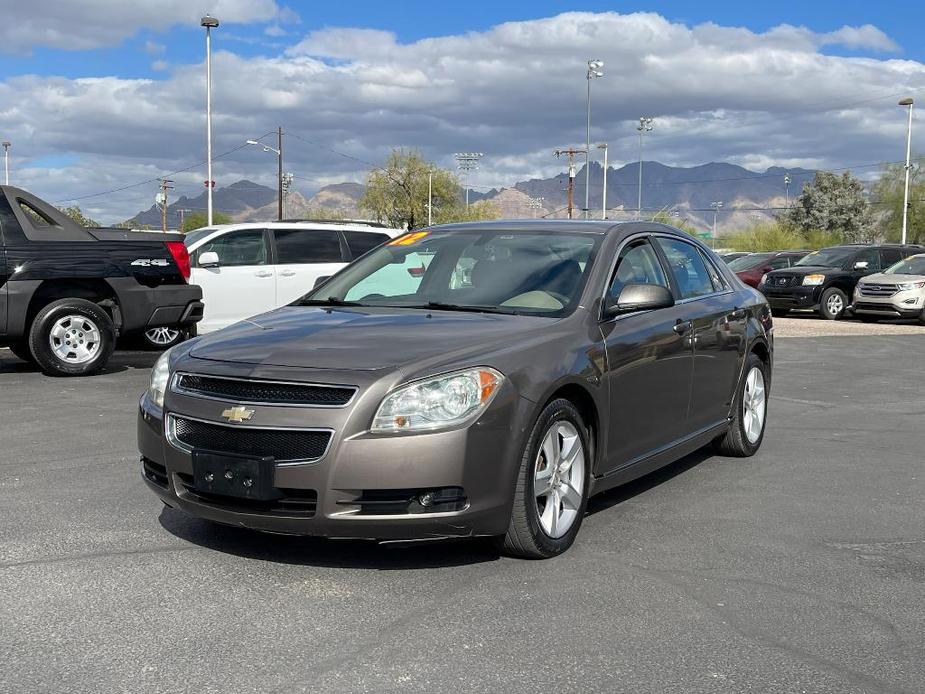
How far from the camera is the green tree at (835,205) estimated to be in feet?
372

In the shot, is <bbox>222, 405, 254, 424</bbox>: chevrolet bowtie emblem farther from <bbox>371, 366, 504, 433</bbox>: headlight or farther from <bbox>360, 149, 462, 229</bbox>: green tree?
<bbox>360, 149, 462, 229</bbox>: green tree

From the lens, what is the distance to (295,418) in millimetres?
4270

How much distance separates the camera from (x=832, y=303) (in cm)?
2466

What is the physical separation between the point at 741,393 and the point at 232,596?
13.6 ft

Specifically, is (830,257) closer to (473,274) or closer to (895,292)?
(895,292)

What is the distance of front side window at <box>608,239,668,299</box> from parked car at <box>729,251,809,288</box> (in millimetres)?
24467

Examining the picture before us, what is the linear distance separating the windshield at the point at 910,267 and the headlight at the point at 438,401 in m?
21.4

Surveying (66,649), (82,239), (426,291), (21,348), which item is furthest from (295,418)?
(21,348)

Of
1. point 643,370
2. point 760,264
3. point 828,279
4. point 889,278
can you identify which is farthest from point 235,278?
point 760,264

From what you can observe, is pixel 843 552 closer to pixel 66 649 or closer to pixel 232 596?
pixel 232 596

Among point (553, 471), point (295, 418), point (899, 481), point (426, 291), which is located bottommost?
point (899, 481)

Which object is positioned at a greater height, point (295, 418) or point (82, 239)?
point (82, 239)

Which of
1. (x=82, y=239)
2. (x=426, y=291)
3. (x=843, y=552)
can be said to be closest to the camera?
(x=843, y=552)

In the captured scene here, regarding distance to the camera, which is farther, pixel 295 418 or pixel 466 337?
pixel 466 337
